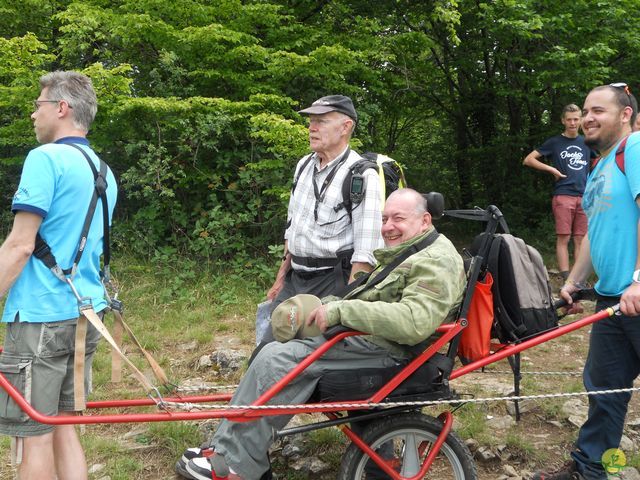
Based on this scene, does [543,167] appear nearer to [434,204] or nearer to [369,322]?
[434,204]

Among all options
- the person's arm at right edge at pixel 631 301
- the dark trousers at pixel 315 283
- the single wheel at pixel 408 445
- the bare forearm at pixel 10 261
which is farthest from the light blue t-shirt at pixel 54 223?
the person's arm at right edge at pixel 631 301

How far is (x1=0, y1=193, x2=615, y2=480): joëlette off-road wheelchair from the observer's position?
305 centimetres

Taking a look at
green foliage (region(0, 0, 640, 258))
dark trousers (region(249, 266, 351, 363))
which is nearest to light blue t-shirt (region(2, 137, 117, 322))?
dark trousers (region(249, 266, 351, 363))

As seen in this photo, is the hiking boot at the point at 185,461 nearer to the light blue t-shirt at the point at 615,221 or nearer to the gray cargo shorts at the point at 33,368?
the gray cargo shorts at the point at 33,368

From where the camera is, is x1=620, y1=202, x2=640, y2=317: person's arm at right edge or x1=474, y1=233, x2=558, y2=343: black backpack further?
x1=474, y1=233, x2=558, y2=343: black backpack

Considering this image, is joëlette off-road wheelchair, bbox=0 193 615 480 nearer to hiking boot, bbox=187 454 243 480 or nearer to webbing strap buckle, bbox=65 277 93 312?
hiking boot, bbox=187 454 243 480

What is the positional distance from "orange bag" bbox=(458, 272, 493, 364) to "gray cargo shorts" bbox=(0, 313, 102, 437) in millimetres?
1997

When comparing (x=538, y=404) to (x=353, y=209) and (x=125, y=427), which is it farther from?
(x=125, y=427)

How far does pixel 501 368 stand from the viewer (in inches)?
233

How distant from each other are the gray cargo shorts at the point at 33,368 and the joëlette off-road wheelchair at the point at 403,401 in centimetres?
34

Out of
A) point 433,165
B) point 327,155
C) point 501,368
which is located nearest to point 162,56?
point 327,155

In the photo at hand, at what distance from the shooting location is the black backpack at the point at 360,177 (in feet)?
12.5

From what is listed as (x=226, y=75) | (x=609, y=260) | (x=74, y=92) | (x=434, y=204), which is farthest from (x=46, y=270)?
(x=226, y=75)

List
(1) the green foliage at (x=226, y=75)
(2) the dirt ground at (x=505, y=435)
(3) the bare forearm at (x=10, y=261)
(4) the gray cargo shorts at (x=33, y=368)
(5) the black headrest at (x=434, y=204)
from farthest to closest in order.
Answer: (1) the green foliage at (x=226, y=75)
(2) the dirt ground at (x=505, y=435)
(5) the black headrest at (x=434, y=204)
(4) the gray cargo shorts at (x=33, y=368)
(3) the bare forearm at (x=10, y=261)
